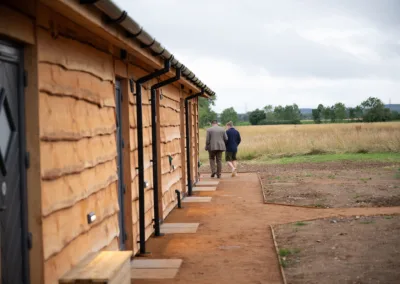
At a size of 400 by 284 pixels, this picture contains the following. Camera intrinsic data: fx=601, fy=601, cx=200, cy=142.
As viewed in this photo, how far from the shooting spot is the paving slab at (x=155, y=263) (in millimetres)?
7820

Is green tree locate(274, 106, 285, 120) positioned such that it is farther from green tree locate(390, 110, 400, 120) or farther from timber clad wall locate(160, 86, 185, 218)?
timber clad wall locate(160, 86, 185, 218)

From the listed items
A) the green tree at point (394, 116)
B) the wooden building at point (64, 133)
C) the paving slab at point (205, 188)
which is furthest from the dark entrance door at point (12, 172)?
the green tree at point (394, 116)

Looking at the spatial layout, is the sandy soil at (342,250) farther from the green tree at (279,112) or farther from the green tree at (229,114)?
the green tree at (279,112)

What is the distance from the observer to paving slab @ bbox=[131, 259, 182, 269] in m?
7.82

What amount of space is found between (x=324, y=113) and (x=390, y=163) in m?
88.1

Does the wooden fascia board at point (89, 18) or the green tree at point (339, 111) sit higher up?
the green tree at point (339, 111)

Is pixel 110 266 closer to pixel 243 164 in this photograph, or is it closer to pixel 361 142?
pixel 243 164

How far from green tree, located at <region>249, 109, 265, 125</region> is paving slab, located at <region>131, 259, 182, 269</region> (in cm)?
9644

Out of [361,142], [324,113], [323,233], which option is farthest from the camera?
[324,113]

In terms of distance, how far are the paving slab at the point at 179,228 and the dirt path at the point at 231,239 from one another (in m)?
0.17

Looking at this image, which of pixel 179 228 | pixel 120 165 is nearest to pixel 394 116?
pixel 179 228

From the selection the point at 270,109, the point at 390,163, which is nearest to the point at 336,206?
the point at 390,163

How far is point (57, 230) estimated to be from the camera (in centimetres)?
499

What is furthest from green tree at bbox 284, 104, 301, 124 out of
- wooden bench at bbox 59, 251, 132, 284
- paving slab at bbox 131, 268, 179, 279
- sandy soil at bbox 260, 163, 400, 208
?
wooden bench at bbox 59, 251, 132, 284
